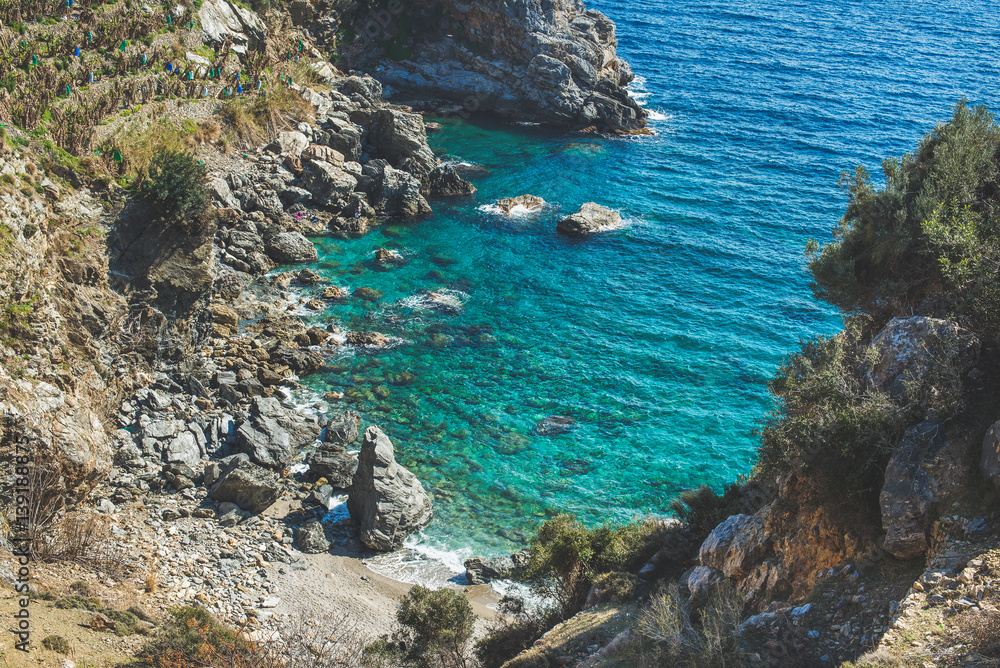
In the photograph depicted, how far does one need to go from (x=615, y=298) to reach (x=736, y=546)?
25.0 m

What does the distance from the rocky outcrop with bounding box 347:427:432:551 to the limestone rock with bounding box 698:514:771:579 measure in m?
10.4

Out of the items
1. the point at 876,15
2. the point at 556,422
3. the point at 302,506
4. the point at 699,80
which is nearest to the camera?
the point at 302,506

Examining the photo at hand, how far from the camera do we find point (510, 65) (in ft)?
203

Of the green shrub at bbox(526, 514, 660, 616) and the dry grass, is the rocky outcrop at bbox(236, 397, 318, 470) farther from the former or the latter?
the dry grass

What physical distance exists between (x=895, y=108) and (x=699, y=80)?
19.3 metres

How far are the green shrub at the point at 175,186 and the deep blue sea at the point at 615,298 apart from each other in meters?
9.02

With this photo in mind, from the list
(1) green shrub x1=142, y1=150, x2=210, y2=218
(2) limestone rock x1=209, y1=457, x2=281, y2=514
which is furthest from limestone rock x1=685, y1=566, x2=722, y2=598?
(1) green shrub x1=142, y1=150, x2=210, y2=218

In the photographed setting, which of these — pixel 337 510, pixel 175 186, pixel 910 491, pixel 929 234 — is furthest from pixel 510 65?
pixel 910 491

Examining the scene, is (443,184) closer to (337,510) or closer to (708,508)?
(337,510)

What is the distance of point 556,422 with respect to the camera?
28391 millimetres

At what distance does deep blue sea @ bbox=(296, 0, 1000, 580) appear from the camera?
85.8 ft

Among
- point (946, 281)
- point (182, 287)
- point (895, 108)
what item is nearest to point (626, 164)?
point (895, 108)

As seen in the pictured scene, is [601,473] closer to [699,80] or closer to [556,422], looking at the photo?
[556,422]

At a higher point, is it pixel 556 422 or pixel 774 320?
pixel 774 320
